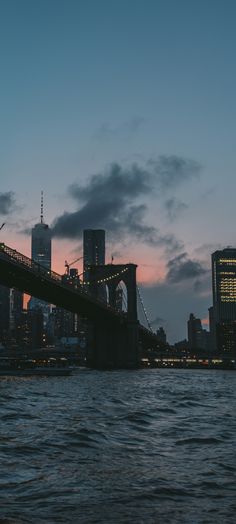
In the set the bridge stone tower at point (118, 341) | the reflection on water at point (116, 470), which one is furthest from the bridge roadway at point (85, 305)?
the reflection on water at point (116, 470)

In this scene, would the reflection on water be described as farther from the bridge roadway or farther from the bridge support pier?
the bridge support pier

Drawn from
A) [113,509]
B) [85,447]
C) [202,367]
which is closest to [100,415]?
[85,447]

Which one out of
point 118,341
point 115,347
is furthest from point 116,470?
point 115,347

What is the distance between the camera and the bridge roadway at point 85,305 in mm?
75812

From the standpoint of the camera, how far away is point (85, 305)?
10100 cm

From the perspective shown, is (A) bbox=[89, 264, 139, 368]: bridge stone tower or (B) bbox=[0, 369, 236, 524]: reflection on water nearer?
(B) bbox=[0, 369, 236, 524]: reflection on water

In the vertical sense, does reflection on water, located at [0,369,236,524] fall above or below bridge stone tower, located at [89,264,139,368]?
below

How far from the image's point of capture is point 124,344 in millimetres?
127625

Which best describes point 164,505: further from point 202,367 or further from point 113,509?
point 202,367

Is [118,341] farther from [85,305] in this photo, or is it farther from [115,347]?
[85,305]

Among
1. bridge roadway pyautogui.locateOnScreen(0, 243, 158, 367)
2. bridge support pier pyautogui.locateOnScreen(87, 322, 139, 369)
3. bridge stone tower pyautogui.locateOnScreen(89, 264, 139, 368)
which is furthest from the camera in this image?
bridge support pier pyautogui.locateOnScreen(87, 322, 139, 369)

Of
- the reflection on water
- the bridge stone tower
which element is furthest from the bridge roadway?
the reflection on water

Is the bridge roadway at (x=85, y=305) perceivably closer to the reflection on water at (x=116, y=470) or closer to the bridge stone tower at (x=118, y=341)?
the bridge stone tower at (x=118, y=341)

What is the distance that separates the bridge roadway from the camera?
249 feet
